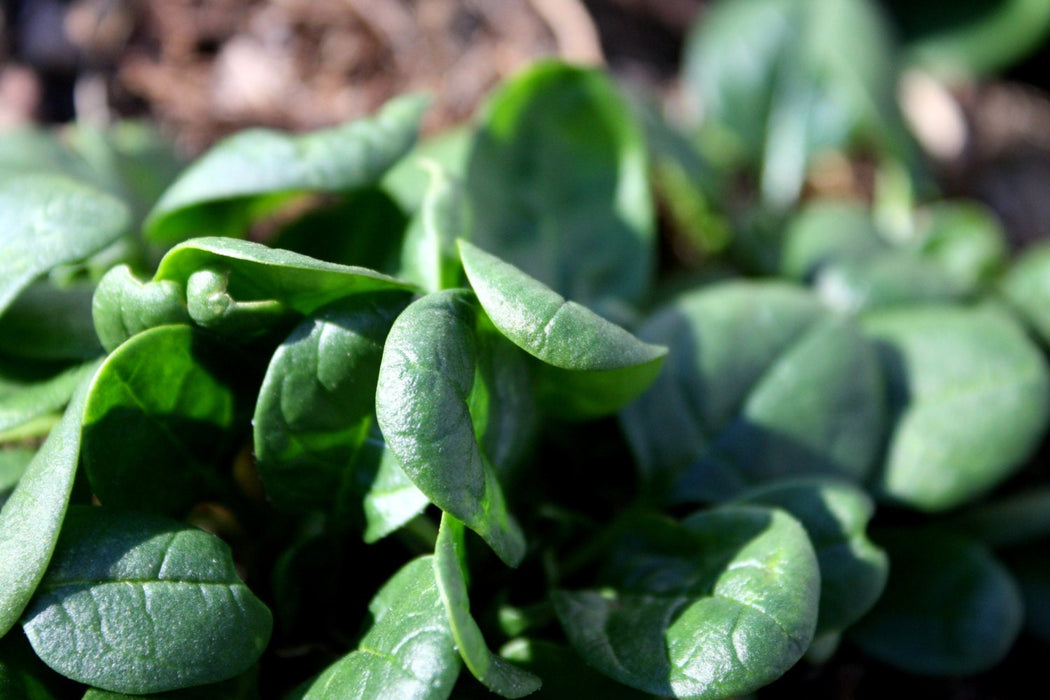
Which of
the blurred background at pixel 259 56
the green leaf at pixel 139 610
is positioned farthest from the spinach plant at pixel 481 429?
the blurred background at pixel 259 56

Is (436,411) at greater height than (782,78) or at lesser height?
greater

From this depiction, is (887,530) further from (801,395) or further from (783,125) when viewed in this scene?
(783,125)

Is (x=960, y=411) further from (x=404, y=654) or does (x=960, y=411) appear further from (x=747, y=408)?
(x=404, y=654)

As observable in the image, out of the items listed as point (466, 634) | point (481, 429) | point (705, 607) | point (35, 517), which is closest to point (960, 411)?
point (705, 607)

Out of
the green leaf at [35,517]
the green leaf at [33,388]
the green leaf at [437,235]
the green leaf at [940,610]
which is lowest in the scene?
the green leaf at [940,610]

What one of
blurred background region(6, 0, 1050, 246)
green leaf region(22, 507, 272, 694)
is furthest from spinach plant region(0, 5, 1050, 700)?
blurred background region(6, 0, 1050, 246)

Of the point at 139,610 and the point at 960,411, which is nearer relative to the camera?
the point at 139,610

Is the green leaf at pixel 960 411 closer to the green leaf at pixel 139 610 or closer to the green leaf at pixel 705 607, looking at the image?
the green leaf at pixel 705 607
